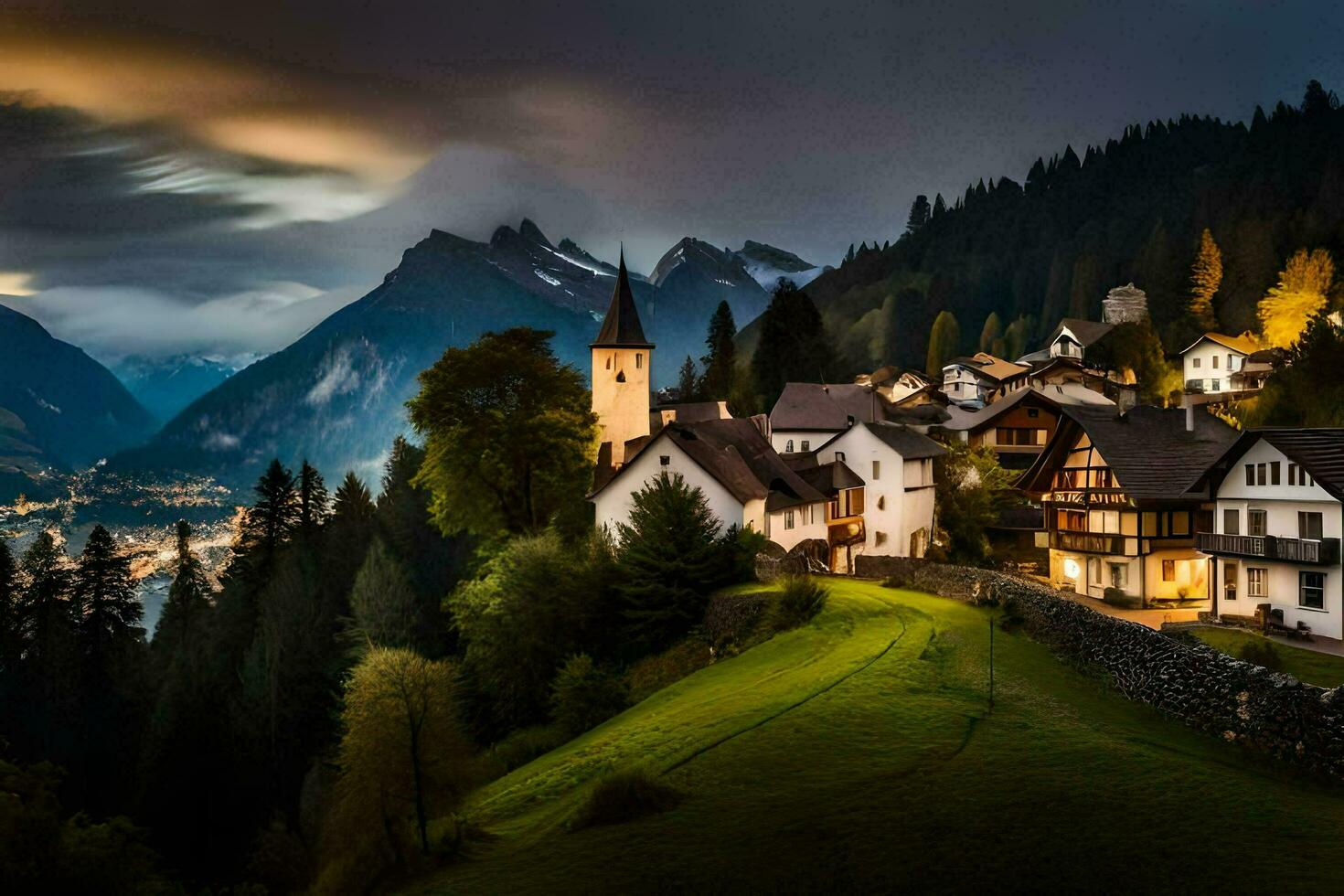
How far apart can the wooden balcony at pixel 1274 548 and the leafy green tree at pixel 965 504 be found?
1984cm

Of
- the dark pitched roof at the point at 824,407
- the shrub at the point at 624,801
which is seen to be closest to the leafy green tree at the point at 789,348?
the dark pitched roof at the point at 824,407

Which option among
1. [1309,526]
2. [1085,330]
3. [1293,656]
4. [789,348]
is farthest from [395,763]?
[1085,330]

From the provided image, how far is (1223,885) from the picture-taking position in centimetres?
Result: 1103

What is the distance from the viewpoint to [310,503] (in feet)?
254

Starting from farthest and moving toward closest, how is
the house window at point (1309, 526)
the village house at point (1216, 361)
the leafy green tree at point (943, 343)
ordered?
the leafy green tree at point (943, 343) → the village house at point (1216, 361) → the house window at point (1309, 526)

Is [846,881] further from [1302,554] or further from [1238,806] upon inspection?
[1302,554]

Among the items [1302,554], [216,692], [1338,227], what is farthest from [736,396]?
[1338,227]

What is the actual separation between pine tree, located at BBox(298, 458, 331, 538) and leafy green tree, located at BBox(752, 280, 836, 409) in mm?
42255

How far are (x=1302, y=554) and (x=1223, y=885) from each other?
2641 centimetres

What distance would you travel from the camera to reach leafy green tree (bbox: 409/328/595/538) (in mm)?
45781

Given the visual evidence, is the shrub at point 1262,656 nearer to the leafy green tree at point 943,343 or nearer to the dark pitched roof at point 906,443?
the dark pitched roof at point 906,443

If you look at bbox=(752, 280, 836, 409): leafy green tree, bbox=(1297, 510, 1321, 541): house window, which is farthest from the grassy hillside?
bbox=(752, 280, 836, 409): leafy green tree

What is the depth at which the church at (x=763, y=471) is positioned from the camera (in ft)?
145

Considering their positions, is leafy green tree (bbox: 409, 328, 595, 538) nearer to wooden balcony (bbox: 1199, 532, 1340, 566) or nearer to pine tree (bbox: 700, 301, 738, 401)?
wooden balcony (bbox: 1199, 532, 1340, 566)
